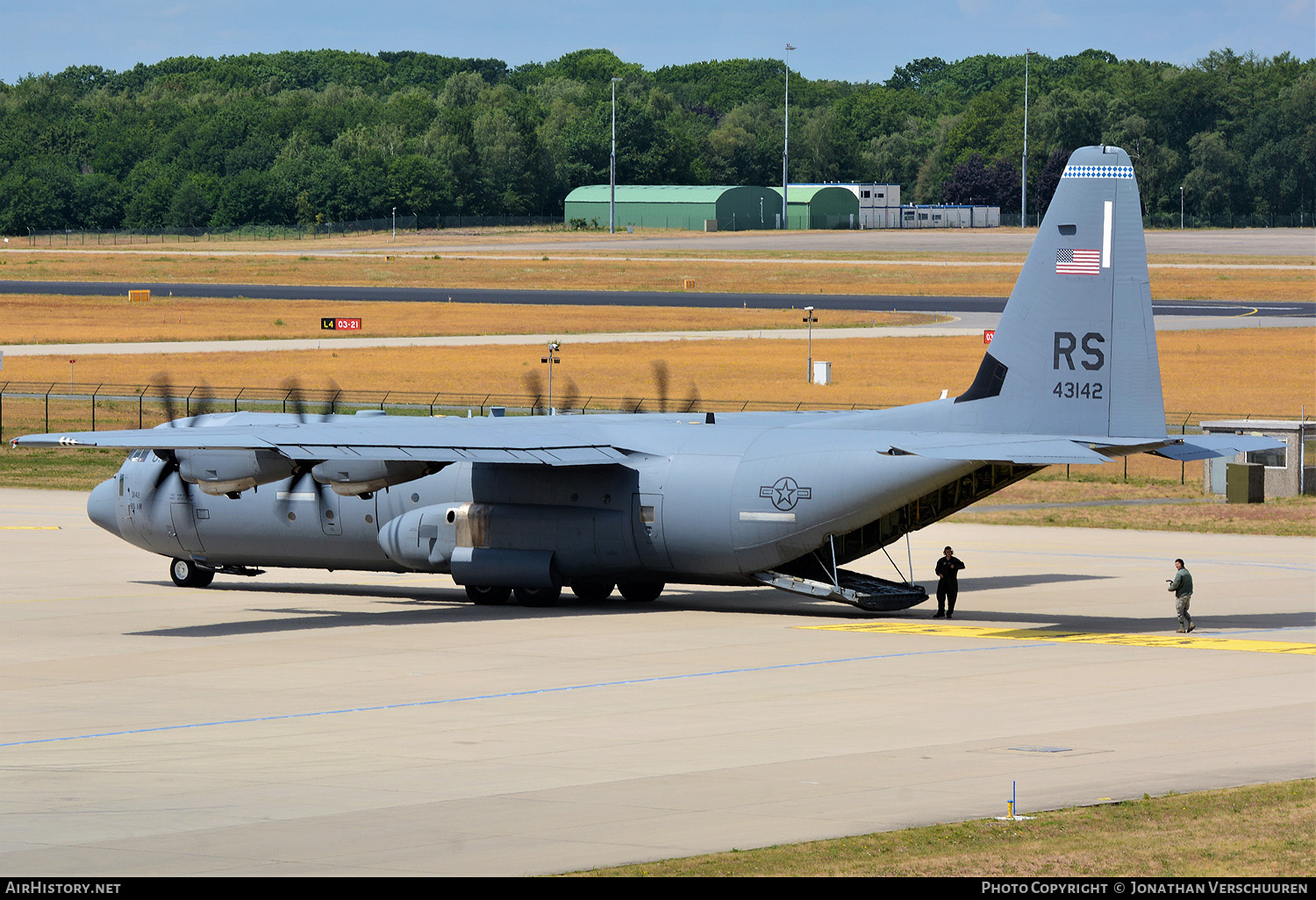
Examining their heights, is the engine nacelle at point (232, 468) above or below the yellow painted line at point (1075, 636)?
above

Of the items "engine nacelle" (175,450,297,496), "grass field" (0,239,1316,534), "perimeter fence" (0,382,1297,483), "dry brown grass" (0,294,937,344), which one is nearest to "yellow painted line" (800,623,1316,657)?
"engine nacelle" (175,450,297,496)

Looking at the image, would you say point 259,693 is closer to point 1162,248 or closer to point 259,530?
point 259,530

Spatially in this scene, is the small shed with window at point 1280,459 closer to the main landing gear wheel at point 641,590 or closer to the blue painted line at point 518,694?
the main landing gear wheel at point 641,590

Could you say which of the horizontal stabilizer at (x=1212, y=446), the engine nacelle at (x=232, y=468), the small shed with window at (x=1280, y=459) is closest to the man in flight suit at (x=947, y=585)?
the horizontal stabilizer at (x=1212, y=446)

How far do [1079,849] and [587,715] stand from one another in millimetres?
9588

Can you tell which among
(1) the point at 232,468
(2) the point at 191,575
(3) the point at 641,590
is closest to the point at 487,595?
(3) the point at 641,590

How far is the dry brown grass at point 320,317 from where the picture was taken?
104 meters

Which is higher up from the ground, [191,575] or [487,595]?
[487,595]

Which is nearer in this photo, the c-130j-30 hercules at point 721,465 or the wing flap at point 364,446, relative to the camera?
the c-130j-30 hercules at point 721,465

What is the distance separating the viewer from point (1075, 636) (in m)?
30.8

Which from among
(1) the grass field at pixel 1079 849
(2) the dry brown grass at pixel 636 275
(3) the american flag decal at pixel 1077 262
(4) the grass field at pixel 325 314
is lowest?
(1) the grass field at pixel 1079 849

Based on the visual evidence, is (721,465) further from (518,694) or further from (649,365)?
(649,365)

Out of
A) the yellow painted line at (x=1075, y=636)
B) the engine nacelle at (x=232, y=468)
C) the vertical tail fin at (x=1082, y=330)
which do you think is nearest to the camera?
the yellow painted line at (x=1075, y=636)

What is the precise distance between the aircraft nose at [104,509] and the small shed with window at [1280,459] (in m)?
32.6
